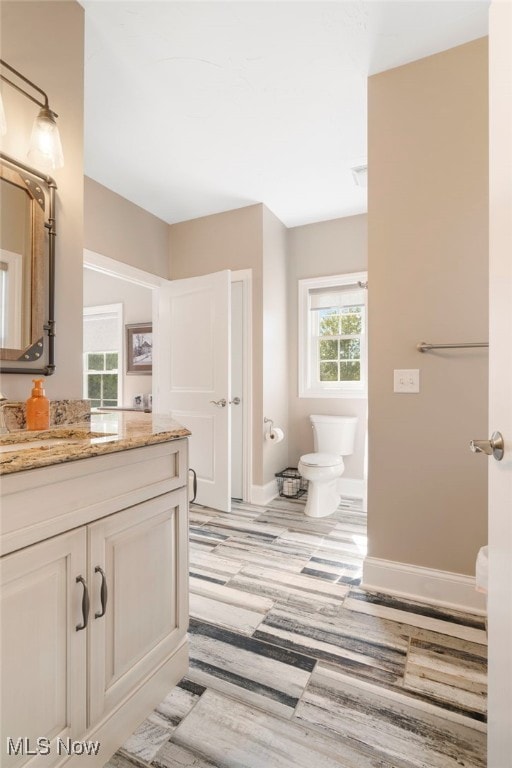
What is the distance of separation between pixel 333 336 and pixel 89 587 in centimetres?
314

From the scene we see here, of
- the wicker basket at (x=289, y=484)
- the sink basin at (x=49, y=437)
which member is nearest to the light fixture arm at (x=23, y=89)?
the sink basin at (x=49, y=437)

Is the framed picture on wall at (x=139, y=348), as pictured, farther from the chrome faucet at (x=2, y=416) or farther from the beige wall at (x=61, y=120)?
the chrome faucet at (x=2, y=416)

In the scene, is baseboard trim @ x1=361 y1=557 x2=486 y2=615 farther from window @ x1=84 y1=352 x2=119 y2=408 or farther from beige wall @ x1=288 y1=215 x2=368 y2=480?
window @ x1=84 y1=352 x2=119 y2=408

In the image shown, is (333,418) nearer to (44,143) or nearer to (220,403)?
(220,403)

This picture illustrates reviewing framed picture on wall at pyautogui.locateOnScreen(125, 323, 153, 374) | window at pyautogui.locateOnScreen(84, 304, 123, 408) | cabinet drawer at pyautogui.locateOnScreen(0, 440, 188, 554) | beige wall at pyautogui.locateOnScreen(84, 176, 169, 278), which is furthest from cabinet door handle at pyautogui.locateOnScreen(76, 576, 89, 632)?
window at pyautogui.locateOnScreen(84, 304, 123, 408)

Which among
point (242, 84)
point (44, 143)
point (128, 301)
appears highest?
point (242, 84)

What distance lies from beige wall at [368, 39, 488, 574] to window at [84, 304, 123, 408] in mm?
3612

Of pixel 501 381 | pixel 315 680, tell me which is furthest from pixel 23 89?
pixel 315 680

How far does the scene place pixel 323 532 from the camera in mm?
2689

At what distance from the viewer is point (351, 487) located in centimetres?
352

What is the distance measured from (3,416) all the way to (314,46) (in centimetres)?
213

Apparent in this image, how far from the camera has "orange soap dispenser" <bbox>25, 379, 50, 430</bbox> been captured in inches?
50.7

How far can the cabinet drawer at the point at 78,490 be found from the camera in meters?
0.81

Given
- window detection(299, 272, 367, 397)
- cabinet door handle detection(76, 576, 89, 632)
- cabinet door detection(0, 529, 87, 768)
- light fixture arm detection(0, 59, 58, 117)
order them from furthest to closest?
window detection(299, 272, 367, 397) < light fixture arm detection(0, 59, 58, 117) < cabinet door handle detection(76, 576, 89, 632) < cabinet door detection(0, 529, 87, 768)
